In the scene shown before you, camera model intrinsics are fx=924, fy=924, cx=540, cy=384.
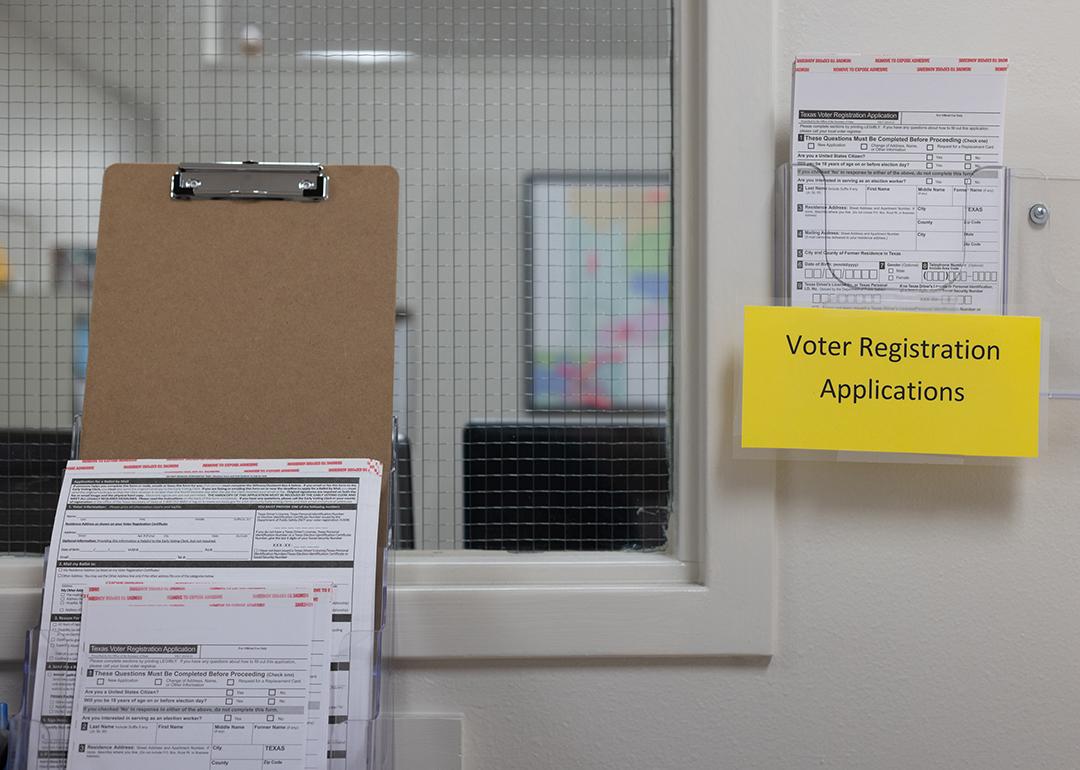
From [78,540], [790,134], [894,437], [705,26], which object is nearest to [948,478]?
[894,437]

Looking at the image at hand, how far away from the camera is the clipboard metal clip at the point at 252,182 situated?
0.67 metres

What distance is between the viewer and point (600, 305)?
739mm

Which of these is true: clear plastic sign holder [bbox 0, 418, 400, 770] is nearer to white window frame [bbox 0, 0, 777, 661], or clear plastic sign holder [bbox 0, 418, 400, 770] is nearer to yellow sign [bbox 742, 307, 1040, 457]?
white window frame [bbox 0, 0, 777, 661]

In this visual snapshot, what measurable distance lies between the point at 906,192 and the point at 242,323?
0.50 m

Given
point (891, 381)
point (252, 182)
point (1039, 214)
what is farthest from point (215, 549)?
point (1039, 214)

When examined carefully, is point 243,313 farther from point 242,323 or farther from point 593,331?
point 593,331

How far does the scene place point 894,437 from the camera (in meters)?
0.68

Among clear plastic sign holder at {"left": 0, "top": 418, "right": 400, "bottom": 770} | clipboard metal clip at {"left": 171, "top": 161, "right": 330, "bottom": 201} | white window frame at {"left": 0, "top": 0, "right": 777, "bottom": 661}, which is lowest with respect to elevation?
clear plastic sign holder at {"left": 0, "top": 418, "right": 400, "bottom": 770}

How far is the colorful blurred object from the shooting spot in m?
0.74

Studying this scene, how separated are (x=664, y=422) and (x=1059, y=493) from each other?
0.31 meters

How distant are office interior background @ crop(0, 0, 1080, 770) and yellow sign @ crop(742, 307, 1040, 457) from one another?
3cm

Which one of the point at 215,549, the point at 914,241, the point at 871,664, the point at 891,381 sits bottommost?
the point at 871,664

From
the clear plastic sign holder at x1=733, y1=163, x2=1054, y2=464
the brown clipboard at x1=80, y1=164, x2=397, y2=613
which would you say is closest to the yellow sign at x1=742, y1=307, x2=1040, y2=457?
the clear plastic sign holder at x1=733, y1=163, x2=1054, y2=464

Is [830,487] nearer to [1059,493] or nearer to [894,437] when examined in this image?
[894,437]
